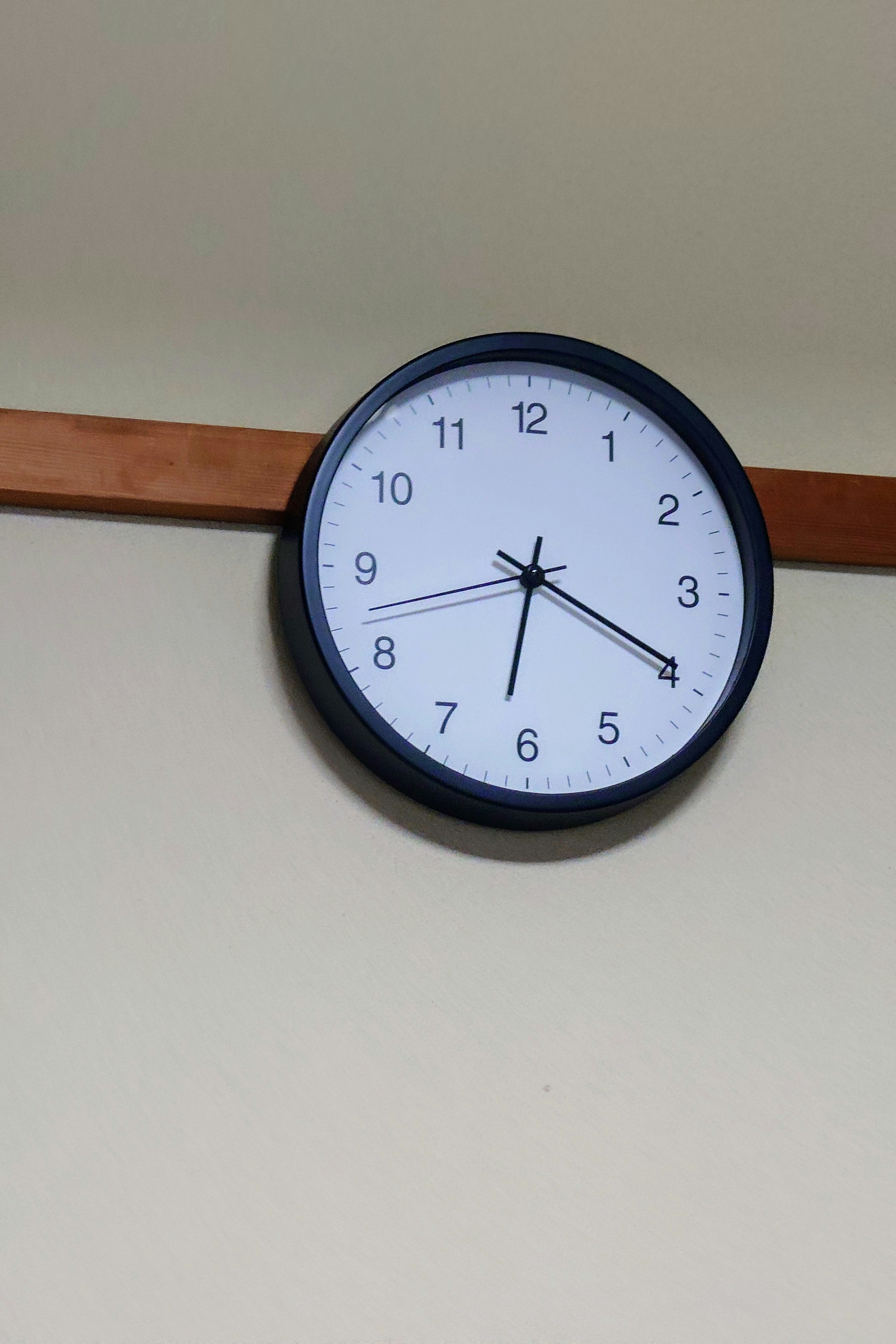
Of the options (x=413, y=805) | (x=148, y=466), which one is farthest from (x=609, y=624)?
(x=148, y=466)

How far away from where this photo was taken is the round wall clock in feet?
4.27

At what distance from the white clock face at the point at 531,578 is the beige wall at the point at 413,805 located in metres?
0.09

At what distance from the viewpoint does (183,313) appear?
1.43 meters

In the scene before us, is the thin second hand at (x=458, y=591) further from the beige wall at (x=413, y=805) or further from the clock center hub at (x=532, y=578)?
the beige wall at (x=413, y=805)

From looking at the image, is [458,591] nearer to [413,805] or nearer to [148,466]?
[413,805]

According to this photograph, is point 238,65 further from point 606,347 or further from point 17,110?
point 606,347

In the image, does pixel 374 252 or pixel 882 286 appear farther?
pixel 882 286

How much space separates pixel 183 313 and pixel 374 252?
0.22 meters

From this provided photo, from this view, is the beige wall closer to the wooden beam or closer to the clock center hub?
the wooden beam

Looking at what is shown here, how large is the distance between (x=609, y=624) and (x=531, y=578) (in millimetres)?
93

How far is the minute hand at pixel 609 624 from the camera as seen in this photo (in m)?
1.37

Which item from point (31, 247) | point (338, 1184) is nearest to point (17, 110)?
point (31, 247)

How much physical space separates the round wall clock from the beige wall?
0.08 m

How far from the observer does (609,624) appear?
137 cm
